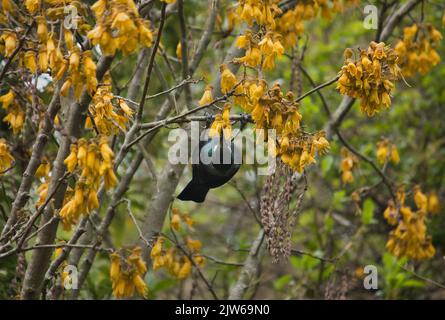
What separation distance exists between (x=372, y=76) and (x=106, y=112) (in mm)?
1118

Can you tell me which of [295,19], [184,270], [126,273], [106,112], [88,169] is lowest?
[126,273]

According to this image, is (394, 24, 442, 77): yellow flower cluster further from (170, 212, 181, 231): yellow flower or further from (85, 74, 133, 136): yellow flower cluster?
(85, 74, 133, 136): yellow flower cluster

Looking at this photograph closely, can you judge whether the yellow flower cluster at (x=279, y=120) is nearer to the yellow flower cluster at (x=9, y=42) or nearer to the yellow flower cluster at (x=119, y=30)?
the yellow flower cluster at (x=119, y=30)

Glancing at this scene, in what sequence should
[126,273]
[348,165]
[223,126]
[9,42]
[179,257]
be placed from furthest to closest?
[348,165], [179,257], [126,273], [9,42], [223,126]

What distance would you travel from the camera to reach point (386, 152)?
516cm

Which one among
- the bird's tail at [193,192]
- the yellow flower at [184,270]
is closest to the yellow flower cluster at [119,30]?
the bird's tail at [193,192]

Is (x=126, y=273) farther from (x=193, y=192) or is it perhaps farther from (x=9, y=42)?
(x=9, y=42)

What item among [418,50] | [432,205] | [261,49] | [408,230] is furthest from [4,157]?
[432,205]

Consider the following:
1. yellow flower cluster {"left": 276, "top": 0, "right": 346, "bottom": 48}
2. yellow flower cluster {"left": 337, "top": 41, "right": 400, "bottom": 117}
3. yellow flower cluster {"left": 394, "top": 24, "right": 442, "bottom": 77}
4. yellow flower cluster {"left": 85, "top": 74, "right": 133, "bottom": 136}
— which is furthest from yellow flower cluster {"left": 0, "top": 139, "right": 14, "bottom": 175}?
yellow flower cluster {"left": 394, "top": 24, "right": 442, "bottom": 77}

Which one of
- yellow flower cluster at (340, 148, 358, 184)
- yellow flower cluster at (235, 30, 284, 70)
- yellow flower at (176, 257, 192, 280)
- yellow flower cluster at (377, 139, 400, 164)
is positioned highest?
yellow flower cluster at (377, 139, 400, 164)

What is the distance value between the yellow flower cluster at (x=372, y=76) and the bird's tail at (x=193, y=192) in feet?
2.92

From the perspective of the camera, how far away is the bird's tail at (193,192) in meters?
3.55

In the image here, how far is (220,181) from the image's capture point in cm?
348

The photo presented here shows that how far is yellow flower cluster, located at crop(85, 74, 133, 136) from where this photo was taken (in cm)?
302
